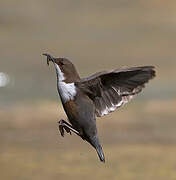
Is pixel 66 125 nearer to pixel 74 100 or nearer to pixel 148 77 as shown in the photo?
pixel 74 100

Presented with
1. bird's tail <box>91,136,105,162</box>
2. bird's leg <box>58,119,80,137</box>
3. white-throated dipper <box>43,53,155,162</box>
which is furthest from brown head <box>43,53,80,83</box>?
bird's tail <box>91,136,105,162</box>

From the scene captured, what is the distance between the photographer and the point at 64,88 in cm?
338

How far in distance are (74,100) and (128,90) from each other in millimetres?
340

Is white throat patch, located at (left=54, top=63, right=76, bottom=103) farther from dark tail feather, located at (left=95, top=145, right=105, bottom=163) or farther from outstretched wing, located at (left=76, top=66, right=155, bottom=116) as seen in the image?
dark tail feather, located at (left=95, top=145, right=105, bottom=163)

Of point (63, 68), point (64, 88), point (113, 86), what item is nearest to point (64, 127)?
point (64, 88)

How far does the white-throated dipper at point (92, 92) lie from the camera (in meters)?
3.39

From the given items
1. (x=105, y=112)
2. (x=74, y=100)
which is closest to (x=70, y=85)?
(x=74, y=100)

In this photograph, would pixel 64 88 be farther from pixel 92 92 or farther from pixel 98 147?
pixel 98 147

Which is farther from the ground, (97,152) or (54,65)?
(54,65)

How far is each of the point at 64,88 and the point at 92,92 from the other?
190 millimetres

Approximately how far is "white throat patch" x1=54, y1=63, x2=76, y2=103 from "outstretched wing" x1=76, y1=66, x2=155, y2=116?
0.06 m

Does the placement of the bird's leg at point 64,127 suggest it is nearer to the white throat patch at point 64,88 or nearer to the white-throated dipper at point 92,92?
the white-throated dipper at point 92,92

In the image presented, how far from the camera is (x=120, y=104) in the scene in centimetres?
362

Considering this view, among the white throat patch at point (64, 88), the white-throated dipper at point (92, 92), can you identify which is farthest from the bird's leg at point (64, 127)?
the white throat patch at point (64, 88)
